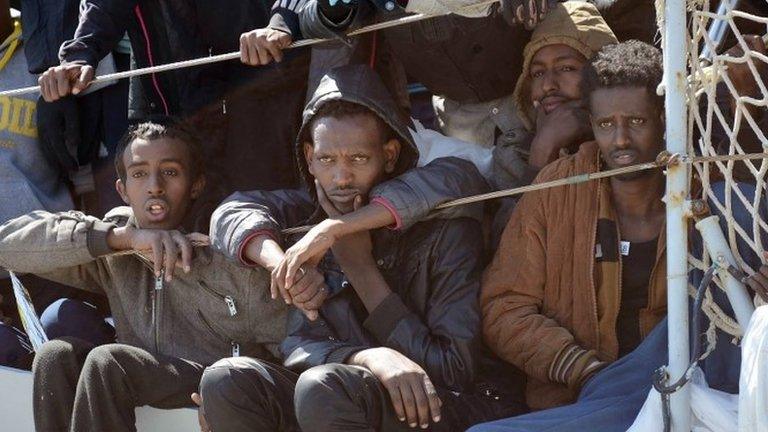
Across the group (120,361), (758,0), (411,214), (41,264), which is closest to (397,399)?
(411,214)

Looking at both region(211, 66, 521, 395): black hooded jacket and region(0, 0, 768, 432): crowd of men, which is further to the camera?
region(211, 66, 521, 395): black hooded jacket

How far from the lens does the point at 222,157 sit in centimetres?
463

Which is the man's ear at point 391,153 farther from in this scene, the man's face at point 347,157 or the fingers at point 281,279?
the fingers at point 281,279

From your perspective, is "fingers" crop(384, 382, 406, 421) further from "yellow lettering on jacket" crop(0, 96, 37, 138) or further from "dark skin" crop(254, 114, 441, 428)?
"yellow lettering on jacket" crop(0, 96, 37, 138)

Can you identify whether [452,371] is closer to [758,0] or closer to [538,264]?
[538,264]

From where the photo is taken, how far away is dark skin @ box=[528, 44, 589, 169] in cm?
404

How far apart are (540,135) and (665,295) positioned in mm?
645

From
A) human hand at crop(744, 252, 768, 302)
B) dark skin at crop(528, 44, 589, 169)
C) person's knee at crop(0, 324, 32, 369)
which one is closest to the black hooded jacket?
dark skin at crop(528, 44, 589, 169)

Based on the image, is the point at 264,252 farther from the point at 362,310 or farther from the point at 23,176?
the point at 23,176

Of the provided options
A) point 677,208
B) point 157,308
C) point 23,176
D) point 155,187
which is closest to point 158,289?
point 157,308

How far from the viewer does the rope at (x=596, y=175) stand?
3203mm

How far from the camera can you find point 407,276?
3895 mm

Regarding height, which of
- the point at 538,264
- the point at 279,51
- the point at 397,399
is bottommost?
the point at 397,399

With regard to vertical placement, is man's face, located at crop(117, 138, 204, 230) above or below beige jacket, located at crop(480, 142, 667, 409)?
above
